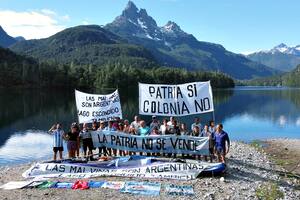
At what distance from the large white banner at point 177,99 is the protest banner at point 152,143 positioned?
1.55 metres

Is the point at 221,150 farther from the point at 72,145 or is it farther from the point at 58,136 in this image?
the point at 58,136

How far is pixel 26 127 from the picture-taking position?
58.3m

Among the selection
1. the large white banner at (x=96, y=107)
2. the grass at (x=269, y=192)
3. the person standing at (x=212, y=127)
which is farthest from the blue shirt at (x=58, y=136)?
the grass at (x=269, y=192)

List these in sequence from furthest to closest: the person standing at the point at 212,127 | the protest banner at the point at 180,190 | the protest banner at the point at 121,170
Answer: the person standing at the point at 212,127 < the protest banner at the point at 121,170 < the protest banner at the point at 180,190

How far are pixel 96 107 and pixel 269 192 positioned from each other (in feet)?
39.2

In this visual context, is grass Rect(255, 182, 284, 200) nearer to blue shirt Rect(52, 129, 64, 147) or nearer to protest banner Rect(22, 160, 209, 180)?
protest banner Rect(22, 160, 209, 180)

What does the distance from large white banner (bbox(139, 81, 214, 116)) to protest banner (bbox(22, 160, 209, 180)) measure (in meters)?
3.38

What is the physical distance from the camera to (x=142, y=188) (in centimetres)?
1905

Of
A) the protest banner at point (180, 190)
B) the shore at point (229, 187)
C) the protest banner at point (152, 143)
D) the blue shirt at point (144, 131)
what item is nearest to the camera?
the shore at point (229, 187)

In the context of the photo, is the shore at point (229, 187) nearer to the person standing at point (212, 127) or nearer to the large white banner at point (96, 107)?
the person standing at point (212, 127)

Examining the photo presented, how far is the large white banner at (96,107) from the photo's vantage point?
1015 inches

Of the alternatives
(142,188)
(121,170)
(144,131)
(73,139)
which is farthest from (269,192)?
(73,139)

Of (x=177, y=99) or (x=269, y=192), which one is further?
(x=177, y=99)

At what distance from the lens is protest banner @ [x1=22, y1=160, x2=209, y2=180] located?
21.1 meters
